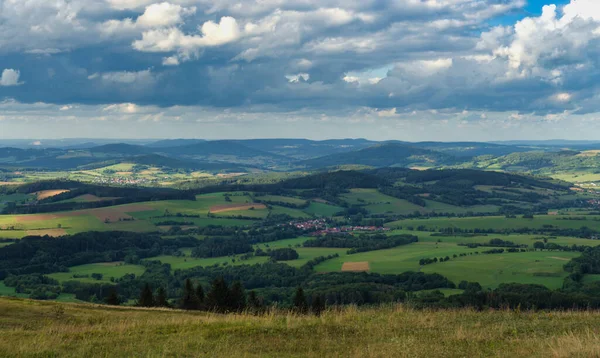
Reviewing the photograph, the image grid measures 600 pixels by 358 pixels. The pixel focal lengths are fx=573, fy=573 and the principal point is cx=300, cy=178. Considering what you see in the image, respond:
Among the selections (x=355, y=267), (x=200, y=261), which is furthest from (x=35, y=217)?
(x=355, y=267)

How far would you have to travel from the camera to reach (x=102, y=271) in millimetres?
121688

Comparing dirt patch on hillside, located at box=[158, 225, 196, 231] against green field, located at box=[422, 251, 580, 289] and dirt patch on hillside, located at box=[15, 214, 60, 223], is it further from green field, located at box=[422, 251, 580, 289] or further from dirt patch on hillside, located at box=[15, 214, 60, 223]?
green field, located at box=[422, 251, 580, 289]

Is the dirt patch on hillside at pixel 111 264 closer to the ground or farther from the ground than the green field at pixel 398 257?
closer to the ground

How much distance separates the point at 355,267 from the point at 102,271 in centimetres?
5365

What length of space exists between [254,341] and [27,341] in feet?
21.4

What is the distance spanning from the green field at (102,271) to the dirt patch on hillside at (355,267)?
4234 centimetres

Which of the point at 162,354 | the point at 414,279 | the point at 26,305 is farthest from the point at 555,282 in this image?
the point at 162,354

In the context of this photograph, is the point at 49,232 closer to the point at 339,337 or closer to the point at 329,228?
the point at 329,228

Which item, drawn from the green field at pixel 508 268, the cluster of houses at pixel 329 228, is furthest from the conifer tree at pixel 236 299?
the cluster of houses at pixel 329 228

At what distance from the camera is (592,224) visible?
16938cm

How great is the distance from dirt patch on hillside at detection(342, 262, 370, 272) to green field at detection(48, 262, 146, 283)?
1667 inches

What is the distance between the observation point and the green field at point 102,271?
113125 mm

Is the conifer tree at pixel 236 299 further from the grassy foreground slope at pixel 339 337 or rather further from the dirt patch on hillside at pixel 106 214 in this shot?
the dirt patch on hillside at pixel 106 214

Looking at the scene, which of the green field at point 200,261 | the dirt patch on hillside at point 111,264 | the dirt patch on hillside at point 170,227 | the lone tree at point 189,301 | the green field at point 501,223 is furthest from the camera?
the dirt patch on hillside at point 170,227
